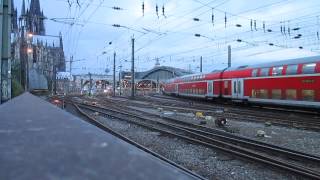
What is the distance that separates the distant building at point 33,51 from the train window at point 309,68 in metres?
22.1

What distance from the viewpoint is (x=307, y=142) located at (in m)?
13.6

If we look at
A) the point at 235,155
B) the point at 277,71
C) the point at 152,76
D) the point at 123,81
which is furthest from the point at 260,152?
the point at 152,76

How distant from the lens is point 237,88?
102 ft

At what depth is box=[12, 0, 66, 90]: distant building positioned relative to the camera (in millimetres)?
53000

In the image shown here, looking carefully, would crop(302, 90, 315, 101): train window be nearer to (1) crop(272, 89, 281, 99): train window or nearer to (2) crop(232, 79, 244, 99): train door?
(1) crop(272, 89, 281, 99): train window

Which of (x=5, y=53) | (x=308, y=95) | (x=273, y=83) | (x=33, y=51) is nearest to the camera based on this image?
(x=5, y=53)

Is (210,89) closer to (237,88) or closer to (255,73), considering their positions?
(237,88)

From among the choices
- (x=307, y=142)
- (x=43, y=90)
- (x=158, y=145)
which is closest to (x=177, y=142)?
(x=158, y=145)

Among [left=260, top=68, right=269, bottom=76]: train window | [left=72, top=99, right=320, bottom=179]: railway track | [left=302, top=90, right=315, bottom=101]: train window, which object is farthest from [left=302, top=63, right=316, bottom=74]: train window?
[left=72, top=99, right=320, bottom=179]: railway track

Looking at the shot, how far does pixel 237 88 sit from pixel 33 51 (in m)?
37.2

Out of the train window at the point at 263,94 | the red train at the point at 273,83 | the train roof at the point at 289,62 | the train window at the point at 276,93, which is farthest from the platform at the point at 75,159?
the train window at the point at 263,94

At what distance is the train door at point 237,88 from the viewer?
100ft

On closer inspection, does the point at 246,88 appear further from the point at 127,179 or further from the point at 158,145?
the point at 127,179

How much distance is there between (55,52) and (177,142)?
105m
